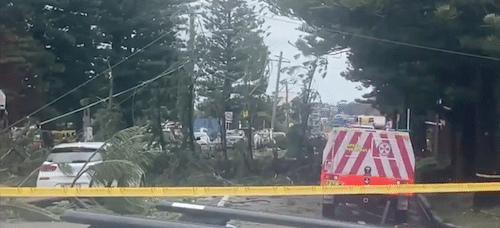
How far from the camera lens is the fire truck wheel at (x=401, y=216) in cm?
559

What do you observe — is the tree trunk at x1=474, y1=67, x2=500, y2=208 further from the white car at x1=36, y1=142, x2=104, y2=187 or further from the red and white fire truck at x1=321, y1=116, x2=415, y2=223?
the white car at x1=36, y1=142, x2=104, y2=187

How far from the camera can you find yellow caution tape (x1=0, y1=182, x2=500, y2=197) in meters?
4.98

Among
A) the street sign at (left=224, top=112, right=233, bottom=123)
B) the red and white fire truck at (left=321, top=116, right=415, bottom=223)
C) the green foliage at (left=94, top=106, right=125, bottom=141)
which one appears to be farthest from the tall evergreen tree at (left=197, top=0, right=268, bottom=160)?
the red and white fire truck at (left=321, top=116, right=415, bottom=223)

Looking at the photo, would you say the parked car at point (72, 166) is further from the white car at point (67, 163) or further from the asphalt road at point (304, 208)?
the asphalt road at point (304, 208)

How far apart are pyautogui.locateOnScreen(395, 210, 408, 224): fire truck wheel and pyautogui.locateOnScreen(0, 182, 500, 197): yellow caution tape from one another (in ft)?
0.96

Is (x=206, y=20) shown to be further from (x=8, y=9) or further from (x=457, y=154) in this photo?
(x=457, y=154)

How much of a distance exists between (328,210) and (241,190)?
2.89ft

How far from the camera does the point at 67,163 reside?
533 cm

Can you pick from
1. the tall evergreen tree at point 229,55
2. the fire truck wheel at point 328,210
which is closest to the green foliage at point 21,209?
the tall evergreen tree at point 229,55

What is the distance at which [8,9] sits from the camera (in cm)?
547

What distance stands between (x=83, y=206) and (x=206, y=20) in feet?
6.83

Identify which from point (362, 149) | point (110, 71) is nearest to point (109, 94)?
point (110, 71)

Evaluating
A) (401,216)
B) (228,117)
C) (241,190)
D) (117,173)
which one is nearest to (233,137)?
(228,117)

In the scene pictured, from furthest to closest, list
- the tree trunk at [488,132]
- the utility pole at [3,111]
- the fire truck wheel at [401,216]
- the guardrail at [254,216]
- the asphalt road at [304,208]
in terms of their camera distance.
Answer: the tree trunk at [488,132] < the fire truck wheel at [401,216] < the utility pole at [3,111] < the asphalt road at [304,208] < the guardrail at [254,216]
